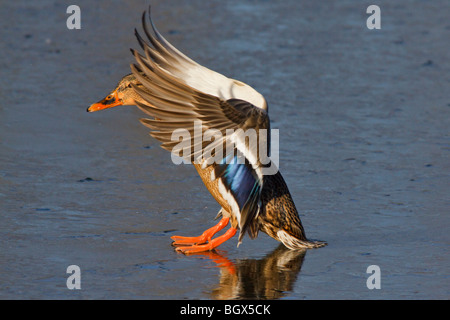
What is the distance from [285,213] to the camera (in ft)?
16.8

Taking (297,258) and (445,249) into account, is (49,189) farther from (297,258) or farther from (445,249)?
(445,249)

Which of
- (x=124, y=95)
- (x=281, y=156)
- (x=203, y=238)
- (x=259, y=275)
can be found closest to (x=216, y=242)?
(x=203, y=238)

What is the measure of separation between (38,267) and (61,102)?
3.46m

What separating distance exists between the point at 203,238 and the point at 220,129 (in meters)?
0.87

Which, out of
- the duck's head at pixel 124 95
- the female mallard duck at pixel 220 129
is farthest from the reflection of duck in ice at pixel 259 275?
the duck's head at pixel 124 95

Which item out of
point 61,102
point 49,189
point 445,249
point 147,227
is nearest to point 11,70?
point 61,102

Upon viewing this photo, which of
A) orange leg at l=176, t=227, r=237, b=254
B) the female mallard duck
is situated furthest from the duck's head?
orange leg at l=176, t=227, r=237, b=254

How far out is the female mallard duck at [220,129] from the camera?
4.64 metres

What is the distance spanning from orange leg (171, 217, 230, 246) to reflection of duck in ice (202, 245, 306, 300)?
112 millimetres

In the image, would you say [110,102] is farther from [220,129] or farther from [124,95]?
[220,129]

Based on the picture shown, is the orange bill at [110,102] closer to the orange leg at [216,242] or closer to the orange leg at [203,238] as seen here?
the orange leg at [203,238]

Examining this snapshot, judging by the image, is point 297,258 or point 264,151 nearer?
point 264,151

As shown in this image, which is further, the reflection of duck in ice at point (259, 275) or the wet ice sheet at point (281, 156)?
the wet ice sheet at point (281, 156)

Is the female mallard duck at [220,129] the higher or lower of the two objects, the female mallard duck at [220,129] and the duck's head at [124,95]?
the lower
